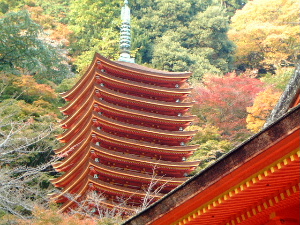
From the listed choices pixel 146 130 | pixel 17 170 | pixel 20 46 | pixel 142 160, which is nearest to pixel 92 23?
pixel 20 46

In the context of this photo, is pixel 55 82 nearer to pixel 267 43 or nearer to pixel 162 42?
pixel 162 42

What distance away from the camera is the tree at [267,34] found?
3117 cm

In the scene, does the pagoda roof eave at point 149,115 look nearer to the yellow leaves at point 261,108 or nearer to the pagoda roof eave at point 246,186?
the yellow leaves at point 261,108

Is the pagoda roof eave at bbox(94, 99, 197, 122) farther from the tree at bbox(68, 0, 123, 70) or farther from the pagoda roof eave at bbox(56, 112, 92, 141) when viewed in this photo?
the tree at bbox(68, 0, 123, 70)

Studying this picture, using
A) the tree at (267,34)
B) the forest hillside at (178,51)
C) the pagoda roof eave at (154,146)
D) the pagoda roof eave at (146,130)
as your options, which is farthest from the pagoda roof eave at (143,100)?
the tree at (267,34)

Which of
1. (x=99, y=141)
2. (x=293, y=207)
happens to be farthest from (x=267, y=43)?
(x=293, y=207)

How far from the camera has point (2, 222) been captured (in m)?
13.2

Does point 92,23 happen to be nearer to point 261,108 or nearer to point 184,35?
point 184,35

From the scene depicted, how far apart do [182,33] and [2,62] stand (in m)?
13.1

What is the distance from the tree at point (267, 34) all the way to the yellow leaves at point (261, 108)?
841cm

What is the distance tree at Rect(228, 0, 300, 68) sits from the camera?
31.2 m

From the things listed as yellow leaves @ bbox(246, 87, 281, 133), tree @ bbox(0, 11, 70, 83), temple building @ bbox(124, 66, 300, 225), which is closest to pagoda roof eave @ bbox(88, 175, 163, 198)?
yellow leaves @ bbox(246, 87, 281, 133)

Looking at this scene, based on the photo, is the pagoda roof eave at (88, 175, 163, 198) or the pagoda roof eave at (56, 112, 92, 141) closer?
the pagoda roof eave at (88, 175, 163, 198)

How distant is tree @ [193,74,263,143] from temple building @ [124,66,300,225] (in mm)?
21621
